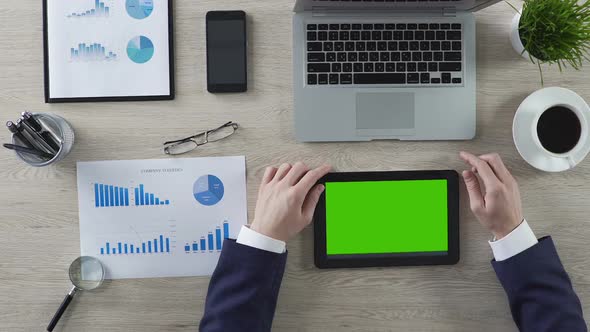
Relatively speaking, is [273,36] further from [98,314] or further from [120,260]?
[98,314]

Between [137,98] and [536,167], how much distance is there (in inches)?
32.1

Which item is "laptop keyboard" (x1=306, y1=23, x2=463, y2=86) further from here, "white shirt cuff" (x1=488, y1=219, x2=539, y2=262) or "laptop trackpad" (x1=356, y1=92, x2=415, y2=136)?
"white shirt cuff" (x1=488, y1=219, x2=539, y2=262)

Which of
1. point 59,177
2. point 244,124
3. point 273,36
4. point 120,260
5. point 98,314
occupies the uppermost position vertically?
point 273,36

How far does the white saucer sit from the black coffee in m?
0.01

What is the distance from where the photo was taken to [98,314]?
937 mm

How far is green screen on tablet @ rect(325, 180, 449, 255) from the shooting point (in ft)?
3.06

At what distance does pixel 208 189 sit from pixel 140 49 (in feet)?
1.04

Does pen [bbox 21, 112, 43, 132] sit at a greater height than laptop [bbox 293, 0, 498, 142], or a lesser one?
lesser

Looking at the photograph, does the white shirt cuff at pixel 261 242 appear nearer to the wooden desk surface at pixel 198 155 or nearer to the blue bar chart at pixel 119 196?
the wooden desk surface at pixel 198 155

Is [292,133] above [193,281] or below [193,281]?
above

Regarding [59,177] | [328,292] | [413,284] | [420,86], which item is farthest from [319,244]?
[59,177]

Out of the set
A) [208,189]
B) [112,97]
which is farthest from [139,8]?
[208,189]

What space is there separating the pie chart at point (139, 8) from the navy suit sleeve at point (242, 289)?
49 centimetres

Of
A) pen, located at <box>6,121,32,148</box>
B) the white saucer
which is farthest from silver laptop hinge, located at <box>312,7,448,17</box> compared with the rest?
pen, located at <box>6,121,32,148</box>
